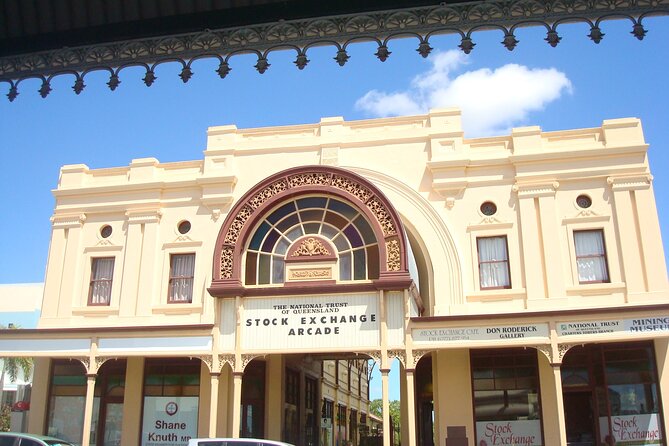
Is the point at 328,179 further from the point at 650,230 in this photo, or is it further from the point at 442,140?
the point at 650,230

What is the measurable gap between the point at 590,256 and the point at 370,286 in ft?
26.6

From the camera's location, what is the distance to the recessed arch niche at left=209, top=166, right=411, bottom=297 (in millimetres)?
19953

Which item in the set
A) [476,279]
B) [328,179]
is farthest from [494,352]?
[328,179]

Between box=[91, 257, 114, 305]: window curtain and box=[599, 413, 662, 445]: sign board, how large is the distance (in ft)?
60.3

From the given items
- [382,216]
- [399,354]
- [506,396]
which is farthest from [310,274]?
[506,396]

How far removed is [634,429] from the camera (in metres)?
20.9

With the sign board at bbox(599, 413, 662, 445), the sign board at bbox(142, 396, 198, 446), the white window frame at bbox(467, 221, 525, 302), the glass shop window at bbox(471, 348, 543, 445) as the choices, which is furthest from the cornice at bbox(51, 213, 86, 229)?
the sign board at bbox(599, 413, 662, 445)

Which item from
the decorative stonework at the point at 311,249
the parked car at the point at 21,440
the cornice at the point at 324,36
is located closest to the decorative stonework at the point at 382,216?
the decorative stonework at the point at 311,249

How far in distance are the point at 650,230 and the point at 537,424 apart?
7385 mm

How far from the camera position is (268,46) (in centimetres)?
477

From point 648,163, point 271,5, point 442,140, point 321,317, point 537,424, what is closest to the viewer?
point 271,5

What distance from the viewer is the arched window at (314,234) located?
20.8 metres

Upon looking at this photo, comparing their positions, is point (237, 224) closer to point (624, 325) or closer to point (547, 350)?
point (547, 350)

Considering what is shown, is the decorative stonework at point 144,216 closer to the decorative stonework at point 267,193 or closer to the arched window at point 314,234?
the decorative stonework at point 267,193
